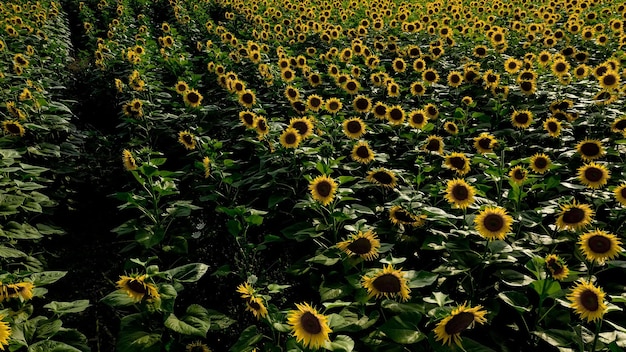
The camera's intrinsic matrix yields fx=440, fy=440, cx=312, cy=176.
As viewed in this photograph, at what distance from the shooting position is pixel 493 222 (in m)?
2.92

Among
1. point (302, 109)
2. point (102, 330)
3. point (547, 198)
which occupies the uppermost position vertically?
point (547, 198)

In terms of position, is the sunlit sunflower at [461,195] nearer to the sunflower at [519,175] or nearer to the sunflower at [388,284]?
the sunflower at [519,175]

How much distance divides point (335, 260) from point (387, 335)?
85 cm

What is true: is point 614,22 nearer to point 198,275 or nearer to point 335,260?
point 335,260

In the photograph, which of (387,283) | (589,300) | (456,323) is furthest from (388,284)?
(589,300)

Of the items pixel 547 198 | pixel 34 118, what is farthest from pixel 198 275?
pixel 34 118

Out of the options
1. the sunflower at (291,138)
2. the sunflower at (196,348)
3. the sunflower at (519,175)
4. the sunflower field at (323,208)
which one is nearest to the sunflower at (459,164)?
the sunflower field at (323,208)

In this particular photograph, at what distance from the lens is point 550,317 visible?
8.61 feet

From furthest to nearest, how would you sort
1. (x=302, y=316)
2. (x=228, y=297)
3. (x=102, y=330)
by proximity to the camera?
(x=228, y=297), (x=102, y=330), (x=302, y=316)

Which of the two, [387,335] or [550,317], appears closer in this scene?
[387,335]

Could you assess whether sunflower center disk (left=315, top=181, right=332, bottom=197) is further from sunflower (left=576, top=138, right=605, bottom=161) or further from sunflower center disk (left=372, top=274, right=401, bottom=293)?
sunflower (left=576, top=138, right=605, bottom=161)

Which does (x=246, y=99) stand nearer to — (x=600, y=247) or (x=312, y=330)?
(x=312, y=330)

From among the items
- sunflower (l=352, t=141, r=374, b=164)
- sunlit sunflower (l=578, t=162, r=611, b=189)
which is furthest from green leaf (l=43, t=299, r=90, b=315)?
sunlit sunflower (l=578, t=162, r=611, b=189)

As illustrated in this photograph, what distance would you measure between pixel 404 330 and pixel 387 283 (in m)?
0.30
